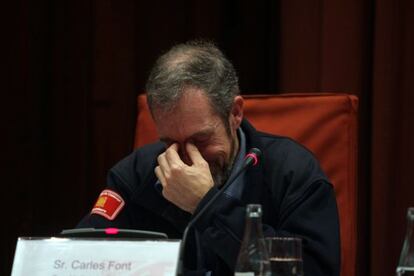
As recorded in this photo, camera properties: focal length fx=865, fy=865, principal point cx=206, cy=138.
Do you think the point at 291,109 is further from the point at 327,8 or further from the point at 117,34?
the point at 117,34

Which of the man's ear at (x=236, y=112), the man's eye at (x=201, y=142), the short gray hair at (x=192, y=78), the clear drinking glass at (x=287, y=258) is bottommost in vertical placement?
the clear drinking glass at (x=287, y=258)

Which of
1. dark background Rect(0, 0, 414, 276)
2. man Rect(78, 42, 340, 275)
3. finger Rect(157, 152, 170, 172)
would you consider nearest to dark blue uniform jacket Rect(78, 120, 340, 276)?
man Rect(78, 42, 340, 275)

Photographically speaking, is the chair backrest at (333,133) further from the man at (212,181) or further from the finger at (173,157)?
the finger at (173,157)

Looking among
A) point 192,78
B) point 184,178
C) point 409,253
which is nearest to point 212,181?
point 184,178

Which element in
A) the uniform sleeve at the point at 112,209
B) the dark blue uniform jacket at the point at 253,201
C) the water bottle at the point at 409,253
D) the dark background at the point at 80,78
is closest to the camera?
the water bottle at the point at 409,253

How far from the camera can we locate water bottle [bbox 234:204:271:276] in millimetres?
1358

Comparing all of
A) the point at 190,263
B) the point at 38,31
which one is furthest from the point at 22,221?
the point at 190,263

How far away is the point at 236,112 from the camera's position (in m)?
2.01

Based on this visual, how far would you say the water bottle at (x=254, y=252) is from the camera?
53.5 inches

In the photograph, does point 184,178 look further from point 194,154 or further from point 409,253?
point 409,253

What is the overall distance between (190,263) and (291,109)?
0.49 m

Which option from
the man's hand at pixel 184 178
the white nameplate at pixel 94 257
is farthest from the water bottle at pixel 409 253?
the man's hand at pixel 184 178

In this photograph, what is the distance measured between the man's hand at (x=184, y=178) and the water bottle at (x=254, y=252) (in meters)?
0.42

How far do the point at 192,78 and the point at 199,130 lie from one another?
115 mm
